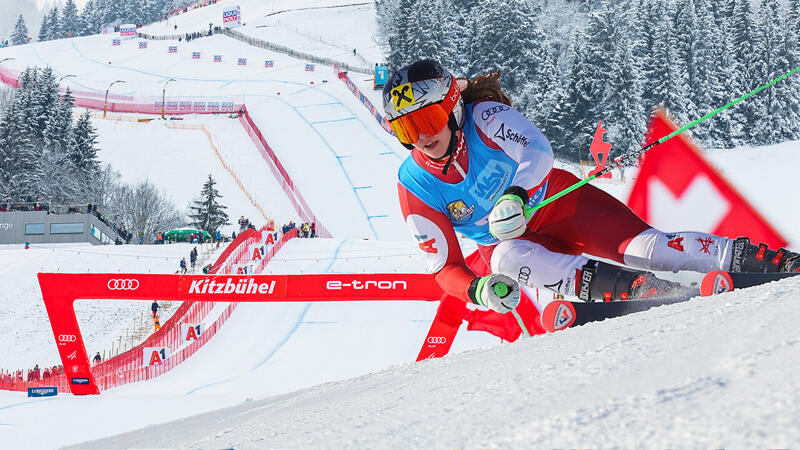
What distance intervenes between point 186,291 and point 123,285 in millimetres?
812

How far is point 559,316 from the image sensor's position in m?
4.27

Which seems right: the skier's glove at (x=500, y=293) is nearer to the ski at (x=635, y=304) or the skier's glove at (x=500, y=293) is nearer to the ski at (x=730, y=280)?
the ski at (x=635, y=304)

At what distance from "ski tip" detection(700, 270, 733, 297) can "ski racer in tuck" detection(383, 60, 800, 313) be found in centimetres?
26

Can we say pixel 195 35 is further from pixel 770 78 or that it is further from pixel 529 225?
pixel 529 225

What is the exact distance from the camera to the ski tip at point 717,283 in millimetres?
3701

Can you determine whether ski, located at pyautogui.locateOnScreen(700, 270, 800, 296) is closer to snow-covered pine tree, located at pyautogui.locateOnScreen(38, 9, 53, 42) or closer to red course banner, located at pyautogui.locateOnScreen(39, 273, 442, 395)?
red course banner, located at pyautogui.locateOnScreen(39, 273, 442, 395)

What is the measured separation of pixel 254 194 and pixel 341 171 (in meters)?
4.67

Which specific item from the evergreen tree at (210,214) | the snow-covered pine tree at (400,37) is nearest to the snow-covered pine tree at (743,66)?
the snow-covered pine tree at (400,37)

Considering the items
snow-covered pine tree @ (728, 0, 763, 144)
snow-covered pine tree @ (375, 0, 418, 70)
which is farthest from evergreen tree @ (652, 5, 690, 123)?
snow-covered pine tree @ (375, 0, 418, 70)

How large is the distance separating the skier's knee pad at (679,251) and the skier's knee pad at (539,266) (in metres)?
0.30

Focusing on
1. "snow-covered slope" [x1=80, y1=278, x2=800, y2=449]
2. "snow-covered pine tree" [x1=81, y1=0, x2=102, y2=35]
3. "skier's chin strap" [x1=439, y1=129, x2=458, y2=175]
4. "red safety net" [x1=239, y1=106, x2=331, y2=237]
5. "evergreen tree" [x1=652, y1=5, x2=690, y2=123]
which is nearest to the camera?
"snow-covered slope" [x1=80, y1=278, x2=800, y2=449]

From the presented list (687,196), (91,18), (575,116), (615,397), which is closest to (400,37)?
(575,116)

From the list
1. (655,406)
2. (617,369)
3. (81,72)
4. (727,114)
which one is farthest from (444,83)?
(81,72)

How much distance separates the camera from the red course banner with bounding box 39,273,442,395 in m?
9.69
